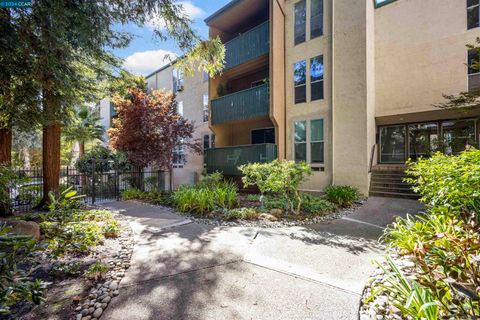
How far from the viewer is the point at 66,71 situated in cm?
531

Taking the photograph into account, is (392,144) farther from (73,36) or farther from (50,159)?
(50,159)

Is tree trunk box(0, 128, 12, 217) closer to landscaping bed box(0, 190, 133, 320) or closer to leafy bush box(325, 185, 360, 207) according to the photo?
landscaping bed box(0, 190, 133, 320)

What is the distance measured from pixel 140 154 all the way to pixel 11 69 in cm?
681

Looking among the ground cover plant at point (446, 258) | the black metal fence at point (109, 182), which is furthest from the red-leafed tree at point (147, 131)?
the ground cover plant at point (446, 258)

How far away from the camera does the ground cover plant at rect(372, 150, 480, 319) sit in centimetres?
216

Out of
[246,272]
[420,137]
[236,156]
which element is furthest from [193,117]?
[246,272]

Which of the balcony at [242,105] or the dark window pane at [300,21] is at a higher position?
the dark window pane at [300,21]

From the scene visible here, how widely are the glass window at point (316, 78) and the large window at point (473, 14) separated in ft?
19.4

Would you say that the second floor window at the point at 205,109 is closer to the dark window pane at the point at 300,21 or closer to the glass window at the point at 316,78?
the dark window pane at the point at 300,21

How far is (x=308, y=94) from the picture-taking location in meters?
11.0

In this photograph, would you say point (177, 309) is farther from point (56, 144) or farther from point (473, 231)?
point (56, 144)

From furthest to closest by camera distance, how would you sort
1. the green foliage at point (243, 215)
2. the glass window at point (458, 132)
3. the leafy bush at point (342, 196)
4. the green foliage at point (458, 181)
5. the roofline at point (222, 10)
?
1. the roofline at point (222, 10)
2. the glass window at point (458, 132)
3. the leafy bush at point (342, 196)
4. the green foliage at point (243, 215)
5. the green foliage at point (458, 181)

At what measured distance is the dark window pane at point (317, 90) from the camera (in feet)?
35.0

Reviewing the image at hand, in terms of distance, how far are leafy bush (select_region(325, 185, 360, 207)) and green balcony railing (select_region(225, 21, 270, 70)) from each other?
290 inches
